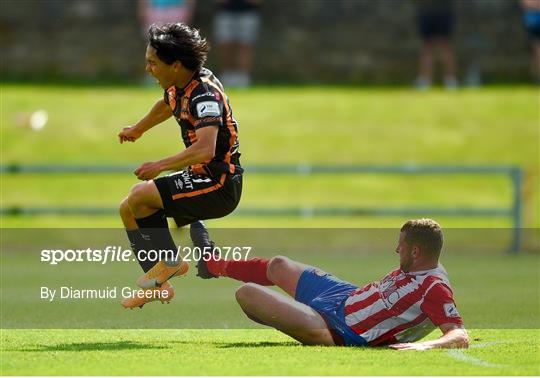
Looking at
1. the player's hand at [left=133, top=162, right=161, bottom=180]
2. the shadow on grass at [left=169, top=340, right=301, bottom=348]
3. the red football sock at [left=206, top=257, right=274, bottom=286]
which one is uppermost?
the player's hand at [left=133, top=162, right=161, bottom=180]

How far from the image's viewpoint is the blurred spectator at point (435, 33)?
27.5 m

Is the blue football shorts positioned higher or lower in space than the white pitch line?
higher

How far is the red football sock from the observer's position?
9883 mm

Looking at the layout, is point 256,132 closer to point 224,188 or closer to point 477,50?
point 477,50

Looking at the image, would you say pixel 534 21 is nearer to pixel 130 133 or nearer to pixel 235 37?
pixel 235 37

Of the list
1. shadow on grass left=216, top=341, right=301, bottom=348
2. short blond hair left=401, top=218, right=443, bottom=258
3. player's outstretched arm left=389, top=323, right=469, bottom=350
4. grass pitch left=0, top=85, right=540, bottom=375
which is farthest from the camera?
shadow on grass left=216, top=341, right=301, bottom=348

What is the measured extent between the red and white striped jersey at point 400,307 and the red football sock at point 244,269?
3.00 feet

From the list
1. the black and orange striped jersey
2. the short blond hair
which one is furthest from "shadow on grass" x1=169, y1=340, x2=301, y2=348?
the black and orange striped jersey

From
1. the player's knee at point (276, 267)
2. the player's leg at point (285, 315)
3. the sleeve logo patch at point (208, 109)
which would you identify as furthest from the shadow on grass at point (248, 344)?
the sleeve logo patch at point (208, 109)

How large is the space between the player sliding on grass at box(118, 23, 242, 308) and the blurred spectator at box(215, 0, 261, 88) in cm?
1786

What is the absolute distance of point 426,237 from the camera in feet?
29.5

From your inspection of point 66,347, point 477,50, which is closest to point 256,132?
point 477,50

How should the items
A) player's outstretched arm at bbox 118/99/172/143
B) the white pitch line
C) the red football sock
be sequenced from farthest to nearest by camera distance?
player's outstretched arm at bbox 118/99/172/143, the red football sock, the white pitch line

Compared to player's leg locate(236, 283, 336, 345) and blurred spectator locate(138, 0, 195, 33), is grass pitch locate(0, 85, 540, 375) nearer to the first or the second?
player's leg locate(236, 283, 336, 345)
